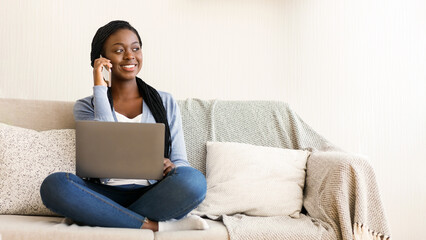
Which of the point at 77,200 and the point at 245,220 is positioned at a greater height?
the point at 77,200

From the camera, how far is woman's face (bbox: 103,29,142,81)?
6.93ft

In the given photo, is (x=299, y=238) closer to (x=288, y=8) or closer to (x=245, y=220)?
(x=245, y=220)

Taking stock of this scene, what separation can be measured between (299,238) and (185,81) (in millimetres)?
1220

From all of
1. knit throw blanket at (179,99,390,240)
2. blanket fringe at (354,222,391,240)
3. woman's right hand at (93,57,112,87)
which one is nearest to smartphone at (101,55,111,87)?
woman's right hand at (93,57,112,87)

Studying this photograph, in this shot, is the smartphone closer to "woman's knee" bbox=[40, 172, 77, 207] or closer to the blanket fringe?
"woman's knee" bbox=[40, 172, 77, 207]

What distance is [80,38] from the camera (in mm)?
2547

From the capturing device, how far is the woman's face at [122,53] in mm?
2111

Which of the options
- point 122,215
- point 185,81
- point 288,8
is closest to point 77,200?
point 122,215

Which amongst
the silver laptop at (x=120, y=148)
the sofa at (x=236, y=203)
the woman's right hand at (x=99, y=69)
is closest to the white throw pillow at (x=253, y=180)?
the sofa at (x=236, y=203)

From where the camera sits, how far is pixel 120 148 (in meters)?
1.61

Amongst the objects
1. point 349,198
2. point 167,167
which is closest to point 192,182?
point 167,167

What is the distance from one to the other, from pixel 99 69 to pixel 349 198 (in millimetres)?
1095

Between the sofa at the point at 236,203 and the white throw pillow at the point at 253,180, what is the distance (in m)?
0.05

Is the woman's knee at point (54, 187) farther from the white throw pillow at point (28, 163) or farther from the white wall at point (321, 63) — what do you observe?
the white wall at point (321, 63)
